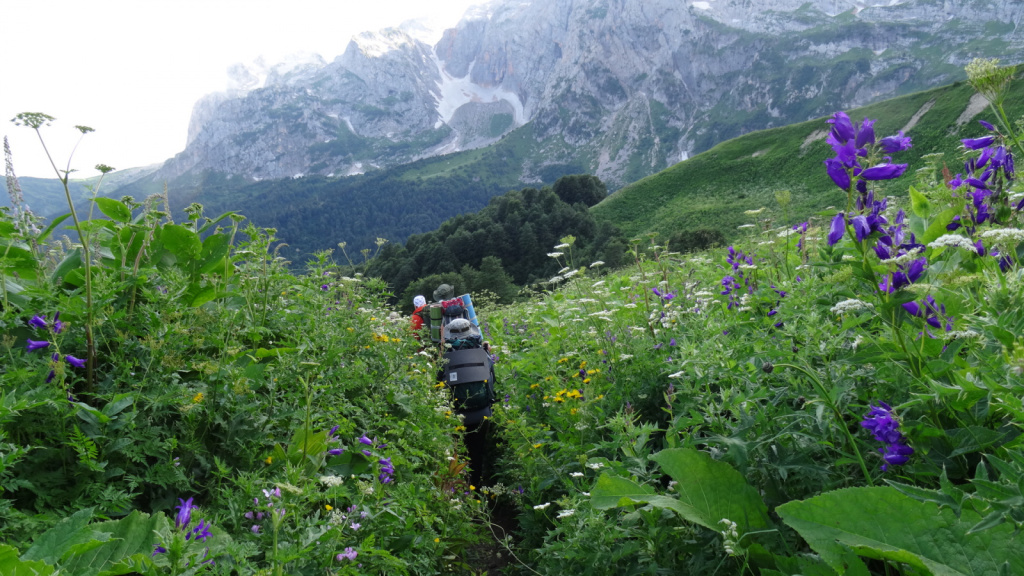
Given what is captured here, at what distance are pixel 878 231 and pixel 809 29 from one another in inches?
8572

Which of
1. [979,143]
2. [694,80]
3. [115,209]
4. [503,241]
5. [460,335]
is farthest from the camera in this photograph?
[694,80]

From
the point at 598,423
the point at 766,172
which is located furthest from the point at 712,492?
the point at 766,172

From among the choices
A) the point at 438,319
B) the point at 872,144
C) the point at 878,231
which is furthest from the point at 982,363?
the point at 438,319

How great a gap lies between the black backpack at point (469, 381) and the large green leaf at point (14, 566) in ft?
13.3

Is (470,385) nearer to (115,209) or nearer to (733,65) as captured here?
(115,209)

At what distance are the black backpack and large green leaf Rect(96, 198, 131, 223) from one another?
121 inches

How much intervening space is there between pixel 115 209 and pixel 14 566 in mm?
2390

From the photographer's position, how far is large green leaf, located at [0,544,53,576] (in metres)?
1.13

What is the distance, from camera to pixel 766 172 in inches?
1828

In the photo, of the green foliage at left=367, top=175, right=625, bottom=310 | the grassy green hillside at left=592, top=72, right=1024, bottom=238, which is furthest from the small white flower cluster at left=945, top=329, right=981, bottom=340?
the green foliage at left=367, top=175, right=625, bottom=310

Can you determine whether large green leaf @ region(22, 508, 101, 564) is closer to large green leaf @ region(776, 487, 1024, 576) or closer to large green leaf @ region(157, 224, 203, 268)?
large green leaf @ region(157, 224, 203, 268)

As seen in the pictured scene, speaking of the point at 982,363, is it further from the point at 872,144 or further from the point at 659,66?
the point at 659,66

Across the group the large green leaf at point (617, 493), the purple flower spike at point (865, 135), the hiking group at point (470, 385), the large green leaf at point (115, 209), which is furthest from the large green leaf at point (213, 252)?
the purple flower spike at point (865, 135)

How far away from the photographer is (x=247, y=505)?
196cm
